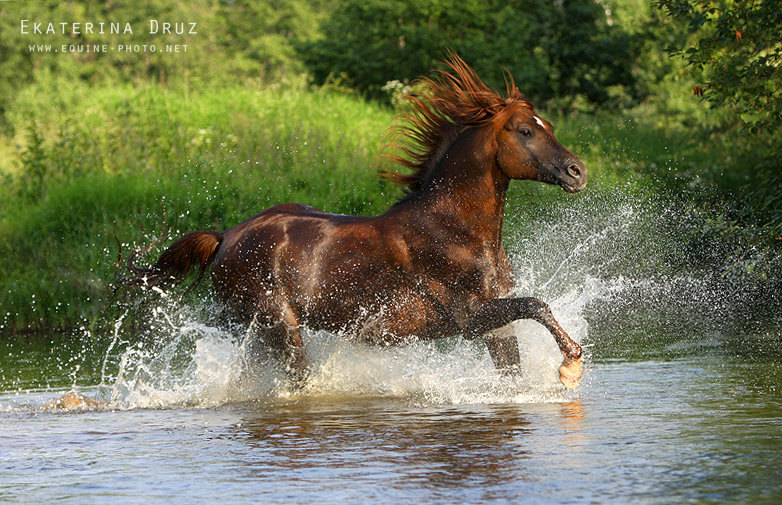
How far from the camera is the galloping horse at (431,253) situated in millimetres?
7535

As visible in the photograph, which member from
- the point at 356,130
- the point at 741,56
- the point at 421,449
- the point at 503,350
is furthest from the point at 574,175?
the point at 356,130

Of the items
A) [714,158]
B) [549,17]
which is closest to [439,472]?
[714,158]

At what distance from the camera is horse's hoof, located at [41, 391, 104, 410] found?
302 inches

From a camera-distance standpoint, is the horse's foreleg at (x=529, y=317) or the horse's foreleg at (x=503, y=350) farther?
the horse's foreleg at (x=503, y=350)

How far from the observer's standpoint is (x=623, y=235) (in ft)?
50.6

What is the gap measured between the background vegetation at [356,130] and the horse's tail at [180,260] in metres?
0.31

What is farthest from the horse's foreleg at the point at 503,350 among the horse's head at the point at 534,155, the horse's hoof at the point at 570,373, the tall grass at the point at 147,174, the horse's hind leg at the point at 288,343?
the tall grass at the point at 147,174

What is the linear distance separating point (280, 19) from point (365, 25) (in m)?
27.3

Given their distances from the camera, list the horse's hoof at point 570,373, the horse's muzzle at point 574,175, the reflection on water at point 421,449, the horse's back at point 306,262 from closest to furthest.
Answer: the reflection on water at point 421,449
the horse's hoof at point 570,373
the horse's muzzle at point 574,175
the horse's back at point 306,262

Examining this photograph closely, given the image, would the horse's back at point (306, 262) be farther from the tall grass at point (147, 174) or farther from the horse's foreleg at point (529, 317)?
the tall grass at point (147, 174)

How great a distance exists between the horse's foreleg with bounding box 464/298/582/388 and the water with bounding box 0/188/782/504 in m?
0.19

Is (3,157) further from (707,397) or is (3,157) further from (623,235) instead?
(707,397)

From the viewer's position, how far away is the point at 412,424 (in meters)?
6.46

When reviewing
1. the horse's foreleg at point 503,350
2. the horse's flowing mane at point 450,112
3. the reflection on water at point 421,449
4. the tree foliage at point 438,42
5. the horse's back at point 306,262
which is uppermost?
the tree foliage at point 438,42
